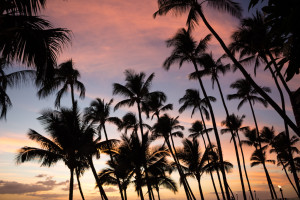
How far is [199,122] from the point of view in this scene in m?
33.9

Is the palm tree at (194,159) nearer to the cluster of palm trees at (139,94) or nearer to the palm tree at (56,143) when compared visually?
the cluster of palm trees at (139,94)

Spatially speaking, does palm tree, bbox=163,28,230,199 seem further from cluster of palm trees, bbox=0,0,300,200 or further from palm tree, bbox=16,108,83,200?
palm tree, bbox=16,108,83,200

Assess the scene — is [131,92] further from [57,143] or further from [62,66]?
[57,143]

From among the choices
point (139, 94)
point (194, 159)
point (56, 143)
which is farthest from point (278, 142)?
point (56, 143)

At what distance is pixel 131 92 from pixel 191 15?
1054 cm

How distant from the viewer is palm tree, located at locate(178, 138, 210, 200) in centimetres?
2322

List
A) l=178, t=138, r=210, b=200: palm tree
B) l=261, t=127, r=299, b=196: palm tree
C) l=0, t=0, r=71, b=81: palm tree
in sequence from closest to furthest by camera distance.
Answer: l=0, t=0, r=71, b=81: palm tree → l=178, t=138, r=210, b=200: palm tree → l=261, t=127, r=299, b=196: palm tree

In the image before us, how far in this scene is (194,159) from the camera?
2322cm

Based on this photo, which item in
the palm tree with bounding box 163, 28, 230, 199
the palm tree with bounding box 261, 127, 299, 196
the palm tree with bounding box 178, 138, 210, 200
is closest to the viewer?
the palm tree with bounding box 163, 28, 230, 199

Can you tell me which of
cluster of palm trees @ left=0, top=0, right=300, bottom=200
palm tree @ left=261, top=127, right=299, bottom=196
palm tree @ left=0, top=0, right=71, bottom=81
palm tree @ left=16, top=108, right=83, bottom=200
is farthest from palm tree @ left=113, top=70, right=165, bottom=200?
palm tree @ left=261, top=127, right=299, bottom=196

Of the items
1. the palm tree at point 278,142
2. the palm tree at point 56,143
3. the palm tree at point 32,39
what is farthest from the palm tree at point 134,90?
the palm tree at point 278,142

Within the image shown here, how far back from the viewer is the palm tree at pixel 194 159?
76.2 ft

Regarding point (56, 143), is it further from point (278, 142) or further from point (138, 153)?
point (278, 142)

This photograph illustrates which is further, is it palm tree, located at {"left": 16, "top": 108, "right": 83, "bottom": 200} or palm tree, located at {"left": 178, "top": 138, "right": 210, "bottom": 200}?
palm tree, located at {"left": 178, "top": 138, "right": 210, "bottom": 200}
